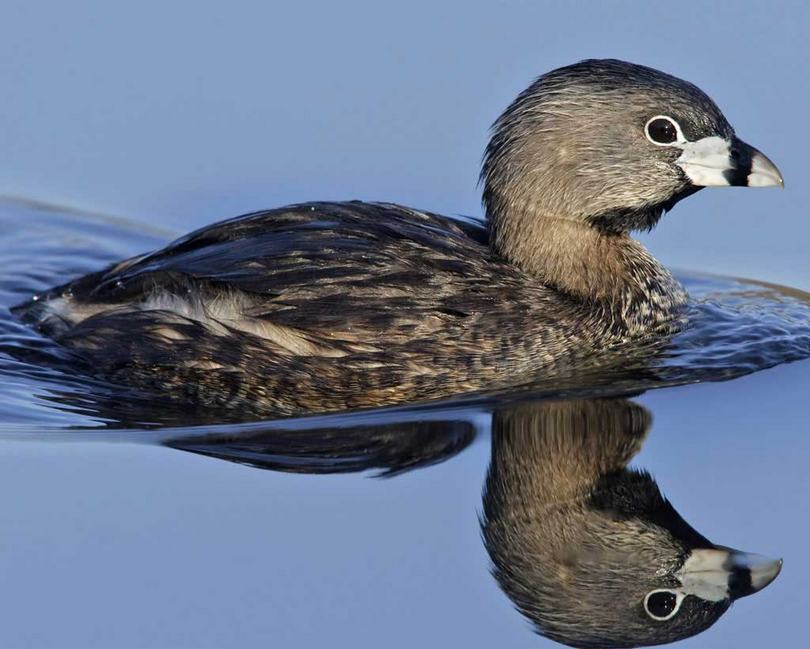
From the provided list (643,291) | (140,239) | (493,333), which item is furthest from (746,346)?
(140,239)

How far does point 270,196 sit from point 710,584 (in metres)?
5.94

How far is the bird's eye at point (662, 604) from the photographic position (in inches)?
322

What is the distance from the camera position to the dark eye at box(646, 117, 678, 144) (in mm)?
10742

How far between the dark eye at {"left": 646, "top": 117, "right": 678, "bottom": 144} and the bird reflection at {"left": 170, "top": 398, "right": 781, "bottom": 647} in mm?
1586

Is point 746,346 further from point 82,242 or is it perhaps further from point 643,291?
point 82,242

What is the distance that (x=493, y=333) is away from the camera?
10.3m

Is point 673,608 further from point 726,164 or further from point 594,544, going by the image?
point 726,164

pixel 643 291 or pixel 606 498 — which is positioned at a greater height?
pixel 643 291

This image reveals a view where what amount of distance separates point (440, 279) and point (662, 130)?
65.5 inches

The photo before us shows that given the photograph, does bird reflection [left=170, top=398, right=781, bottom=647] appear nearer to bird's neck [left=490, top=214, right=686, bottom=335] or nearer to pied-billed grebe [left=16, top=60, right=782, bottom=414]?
pied-billed grebe [left=16, top=60, right=782, bottom=414]

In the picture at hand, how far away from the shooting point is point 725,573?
8.49 m

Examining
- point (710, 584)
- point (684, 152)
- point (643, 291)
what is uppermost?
point (684, 152)

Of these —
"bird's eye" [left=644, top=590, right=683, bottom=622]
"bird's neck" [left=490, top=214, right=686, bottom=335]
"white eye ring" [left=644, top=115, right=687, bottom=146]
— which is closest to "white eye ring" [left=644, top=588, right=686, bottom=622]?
"bird's eye" [left=644, top=590, right=683, bottom=622]

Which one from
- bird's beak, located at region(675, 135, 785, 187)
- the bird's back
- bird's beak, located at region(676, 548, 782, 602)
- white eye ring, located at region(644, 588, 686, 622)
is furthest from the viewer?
bird's beak, located at region(675, 135, 785, 187)
